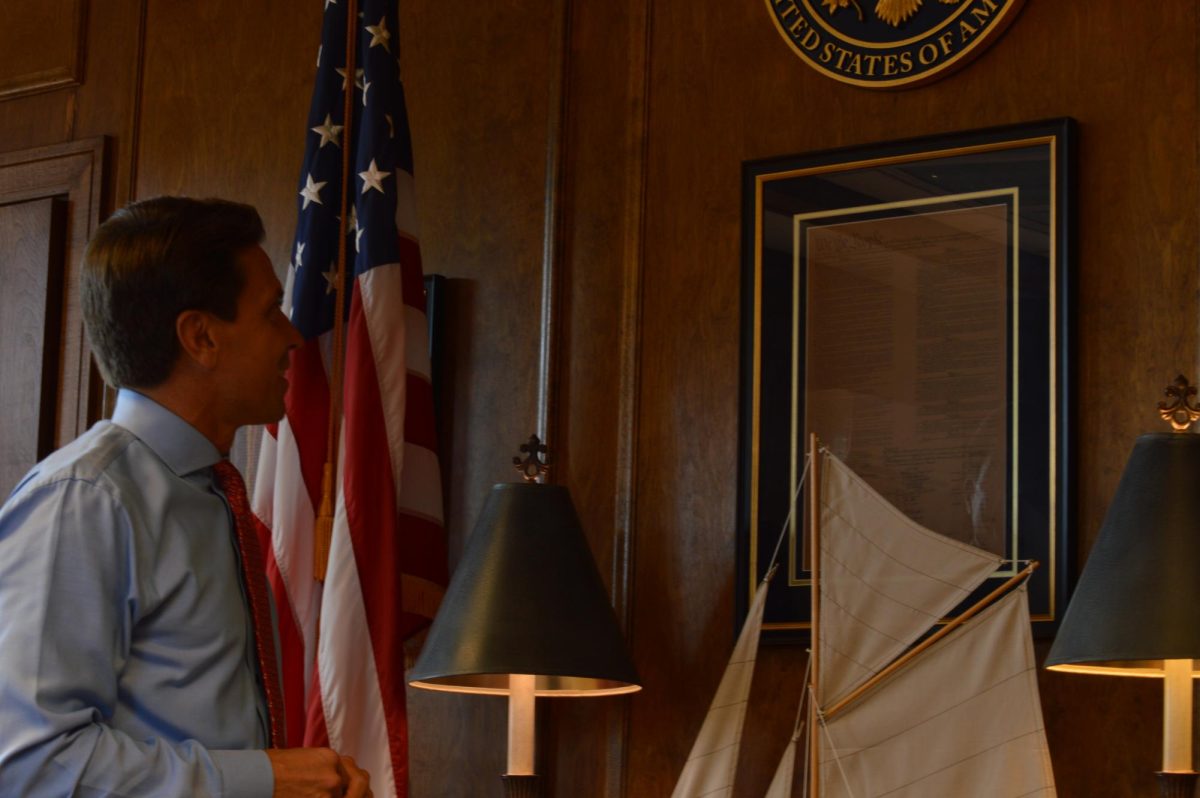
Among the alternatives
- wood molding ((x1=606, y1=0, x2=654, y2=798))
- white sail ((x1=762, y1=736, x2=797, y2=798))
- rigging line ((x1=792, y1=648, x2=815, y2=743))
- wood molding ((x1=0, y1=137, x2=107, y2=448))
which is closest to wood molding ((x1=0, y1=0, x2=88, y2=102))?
wood molding ((x1=0, y1=137, x2=107, y2=448))

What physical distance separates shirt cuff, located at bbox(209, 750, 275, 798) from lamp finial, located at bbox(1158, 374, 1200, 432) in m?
1.66

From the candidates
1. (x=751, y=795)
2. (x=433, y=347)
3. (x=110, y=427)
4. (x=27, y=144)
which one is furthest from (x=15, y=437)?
(x=110, y=427)

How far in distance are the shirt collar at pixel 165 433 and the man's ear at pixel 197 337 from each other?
0.22 feet

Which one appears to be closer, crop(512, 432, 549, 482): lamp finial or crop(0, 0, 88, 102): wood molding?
crop(512, 432, 549, 482): lamp finial

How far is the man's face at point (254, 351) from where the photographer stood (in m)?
1.84

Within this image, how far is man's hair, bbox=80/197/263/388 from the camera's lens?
5.81ft

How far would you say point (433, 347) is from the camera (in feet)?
12.3

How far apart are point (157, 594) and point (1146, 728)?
184cm

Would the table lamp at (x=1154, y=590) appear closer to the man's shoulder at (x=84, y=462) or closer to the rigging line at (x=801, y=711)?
the rigging line at (x=801, y=711)

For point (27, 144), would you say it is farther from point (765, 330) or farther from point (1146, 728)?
point (1146, 728)

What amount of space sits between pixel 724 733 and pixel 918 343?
2.66ft

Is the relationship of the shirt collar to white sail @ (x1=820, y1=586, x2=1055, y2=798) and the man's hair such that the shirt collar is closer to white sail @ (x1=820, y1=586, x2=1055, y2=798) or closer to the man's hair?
the man's hair

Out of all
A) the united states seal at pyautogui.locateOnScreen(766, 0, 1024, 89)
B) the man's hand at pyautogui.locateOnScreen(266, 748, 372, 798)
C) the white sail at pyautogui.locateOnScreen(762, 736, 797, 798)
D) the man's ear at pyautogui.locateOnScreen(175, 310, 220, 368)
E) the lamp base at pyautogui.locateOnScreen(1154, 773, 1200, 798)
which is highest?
the united states seal at pyautogui.locateOnScreen(766, 0, 1024, 89)

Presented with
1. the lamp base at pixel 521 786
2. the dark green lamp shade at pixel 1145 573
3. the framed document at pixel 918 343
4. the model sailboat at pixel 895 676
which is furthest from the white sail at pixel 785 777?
the dark green lamp shade at pixel 1145 573
